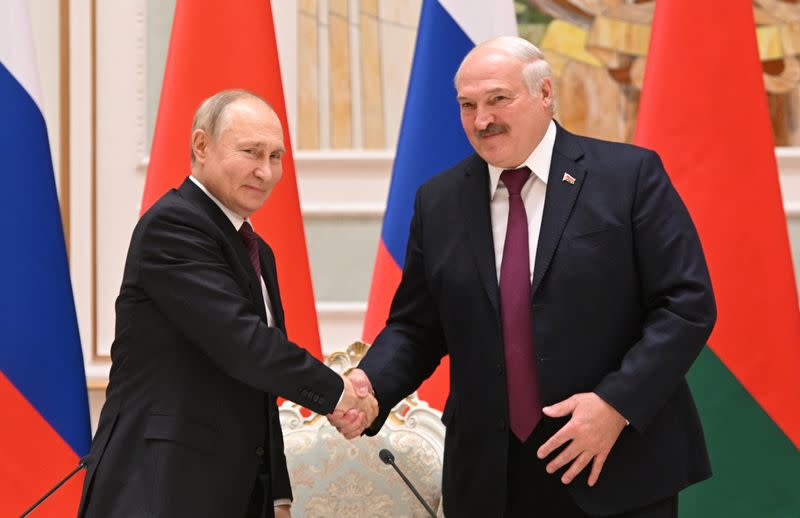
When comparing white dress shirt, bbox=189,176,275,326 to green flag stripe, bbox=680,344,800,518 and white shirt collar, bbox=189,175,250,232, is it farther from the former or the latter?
green flag stripe, bbox=680,344,800,518

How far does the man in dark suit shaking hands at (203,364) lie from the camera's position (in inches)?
72.8

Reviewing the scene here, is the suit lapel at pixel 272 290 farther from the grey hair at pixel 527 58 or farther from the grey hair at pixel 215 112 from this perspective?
the grey hair at pixel 527 58

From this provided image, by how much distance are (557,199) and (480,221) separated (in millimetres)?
179

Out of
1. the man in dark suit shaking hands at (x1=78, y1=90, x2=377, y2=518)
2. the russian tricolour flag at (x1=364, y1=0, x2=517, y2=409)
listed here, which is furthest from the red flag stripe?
the man in dark suit shaking hands at (x1=78, y1=90, x2=377, y2=518)

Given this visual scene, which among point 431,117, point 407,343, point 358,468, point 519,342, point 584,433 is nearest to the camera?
point 584,433

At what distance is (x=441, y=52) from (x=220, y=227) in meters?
1.56

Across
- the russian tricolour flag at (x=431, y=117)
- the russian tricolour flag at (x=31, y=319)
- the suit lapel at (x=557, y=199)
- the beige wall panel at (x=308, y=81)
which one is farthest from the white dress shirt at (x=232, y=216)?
the beige wall panel at (x=308, y=81)

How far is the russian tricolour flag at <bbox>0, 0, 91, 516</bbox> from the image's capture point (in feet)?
9.07

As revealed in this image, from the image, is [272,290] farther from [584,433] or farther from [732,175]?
[732,175]

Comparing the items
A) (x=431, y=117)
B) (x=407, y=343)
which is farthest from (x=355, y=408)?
(x=431, y=117)

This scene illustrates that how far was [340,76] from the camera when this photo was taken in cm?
442

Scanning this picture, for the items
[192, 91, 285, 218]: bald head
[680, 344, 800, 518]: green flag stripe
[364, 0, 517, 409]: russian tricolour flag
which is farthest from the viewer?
[364, 0, 517, 409]: russian tricolour flag

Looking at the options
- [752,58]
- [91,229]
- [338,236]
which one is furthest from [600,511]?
[91,229]

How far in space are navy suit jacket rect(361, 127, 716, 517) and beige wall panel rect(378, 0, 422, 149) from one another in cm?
235
